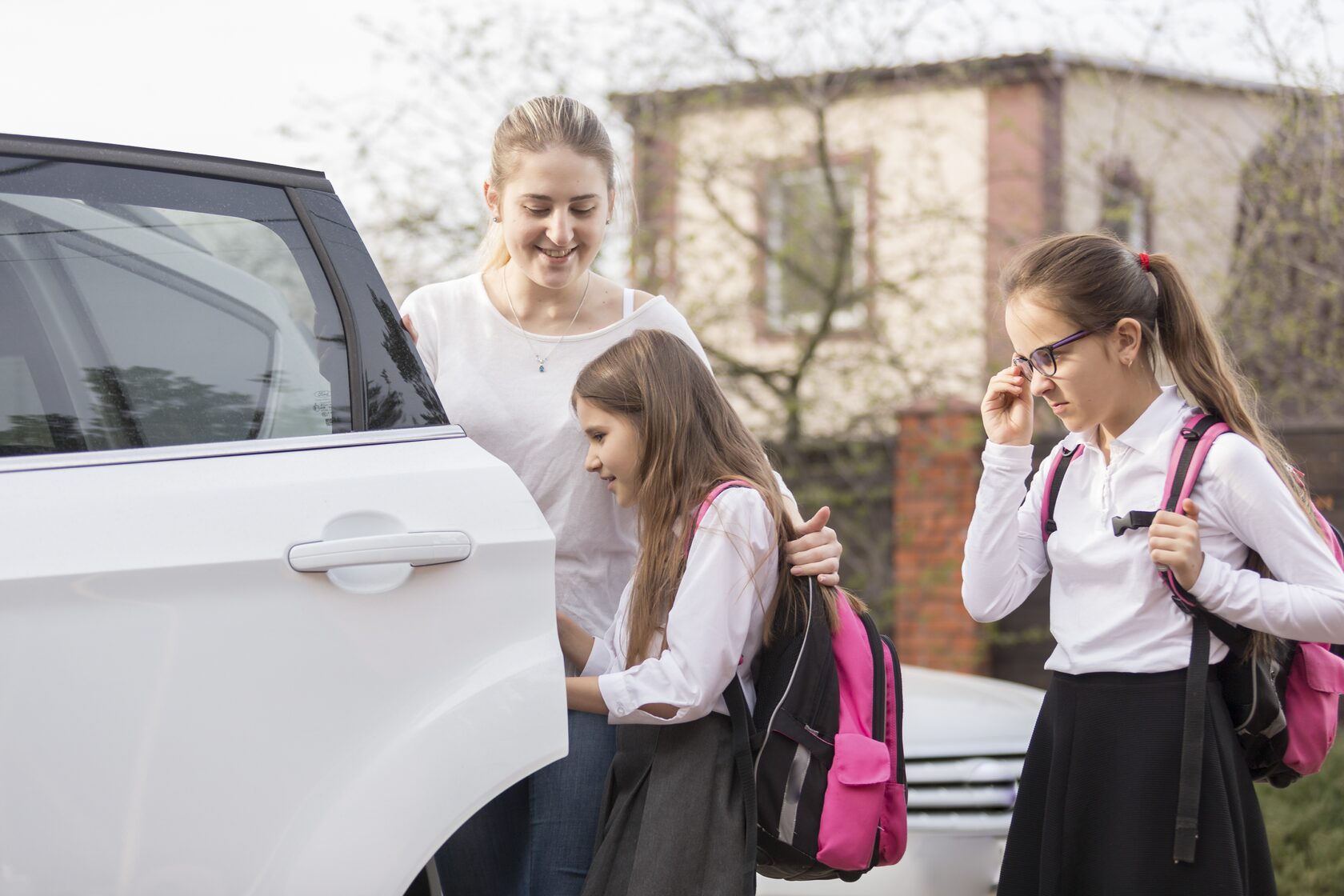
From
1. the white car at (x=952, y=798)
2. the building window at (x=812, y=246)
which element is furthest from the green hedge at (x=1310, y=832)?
the building window at (x=812, y=246)

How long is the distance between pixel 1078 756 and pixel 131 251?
66.5 inches

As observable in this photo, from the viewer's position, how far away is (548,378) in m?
2.45

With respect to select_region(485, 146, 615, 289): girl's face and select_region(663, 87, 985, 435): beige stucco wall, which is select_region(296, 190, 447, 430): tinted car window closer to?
select_region(485, 146, 615, 289): girl's face

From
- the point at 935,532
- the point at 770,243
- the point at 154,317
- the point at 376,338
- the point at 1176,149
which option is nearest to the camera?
the point at 154,317

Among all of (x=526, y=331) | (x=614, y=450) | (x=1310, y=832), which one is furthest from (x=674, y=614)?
(x=1310, y=832)

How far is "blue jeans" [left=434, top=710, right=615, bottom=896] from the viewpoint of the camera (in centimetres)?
220

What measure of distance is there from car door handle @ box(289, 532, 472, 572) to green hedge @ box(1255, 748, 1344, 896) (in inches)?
117

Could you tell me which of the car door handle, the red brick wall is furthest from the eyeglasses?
the red brick wall

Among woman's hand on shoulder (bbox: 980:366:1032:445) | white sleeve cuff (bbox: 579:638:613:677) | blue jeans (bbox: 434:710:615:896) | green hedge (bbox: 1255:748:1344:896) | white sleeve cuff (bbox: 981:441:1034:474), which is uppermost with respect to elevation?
woman's hand on shoulder (bbox: 980:366:1032:445)

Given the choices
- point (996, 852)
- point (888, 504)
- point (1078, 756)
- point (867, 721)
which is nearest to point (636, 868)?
point (867, 721)

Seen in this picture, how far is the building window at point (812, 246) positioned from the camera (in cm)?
812

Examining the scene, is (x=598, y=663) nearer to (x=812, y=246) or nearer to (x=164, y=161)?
(x=164, y=161)

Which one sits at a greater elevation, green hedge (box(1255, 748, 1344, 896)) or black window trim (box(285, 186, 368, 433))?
black window trim (box(285, 186, 368, 433))

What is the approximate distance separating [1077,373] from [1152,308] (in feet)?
0.65
